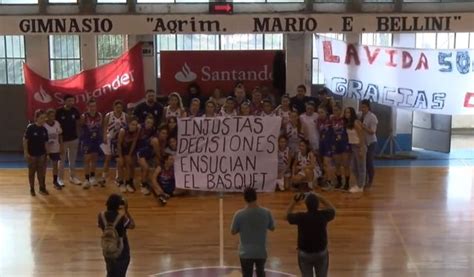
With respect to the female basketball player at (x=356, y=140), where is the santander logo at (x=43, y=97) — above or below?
above

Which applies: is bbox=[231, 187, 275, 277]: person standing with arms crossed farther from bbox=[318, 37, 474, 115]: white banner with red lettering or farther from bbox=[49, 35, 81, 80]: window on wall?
bbox=[49, 35, 81, 80]: window on wall

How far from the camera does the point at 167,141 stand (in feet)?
36.7

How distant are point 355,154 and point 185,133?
3.50 metres

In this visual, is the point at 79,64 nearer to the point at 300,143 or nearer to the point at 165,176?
the point at 165,176

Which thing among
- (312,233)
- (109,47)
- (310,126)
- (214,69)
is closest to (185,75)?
(214,69)

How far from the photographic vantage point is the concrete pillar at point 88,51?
1400 cm

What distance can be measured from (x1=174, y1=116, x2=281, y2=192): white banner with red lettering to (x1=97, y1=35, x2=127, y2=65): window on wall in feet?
19.1

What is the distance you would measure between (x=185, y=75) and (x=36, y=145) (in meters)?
3.43

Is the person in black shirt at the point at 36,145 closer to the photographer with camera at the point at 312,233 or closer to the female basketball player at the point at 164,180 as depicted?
the female basketball player at the point at 164,180

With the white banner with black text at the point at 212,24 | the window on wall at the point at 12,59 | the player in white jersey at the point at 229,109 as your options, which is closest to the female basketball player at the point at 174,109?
the player in white jersey at the point at 229,109

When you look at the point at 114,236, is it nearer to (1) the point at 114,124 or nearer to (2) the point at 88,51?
(1) the point at 114,124

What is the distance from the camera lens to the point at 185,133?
8789 mm

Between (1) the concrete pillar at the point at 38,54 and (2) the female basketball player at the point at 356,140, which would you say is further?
(1) the concrete pillar at the point at 38,54

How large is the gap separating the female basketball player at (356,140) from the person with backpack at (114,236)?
208 inches
